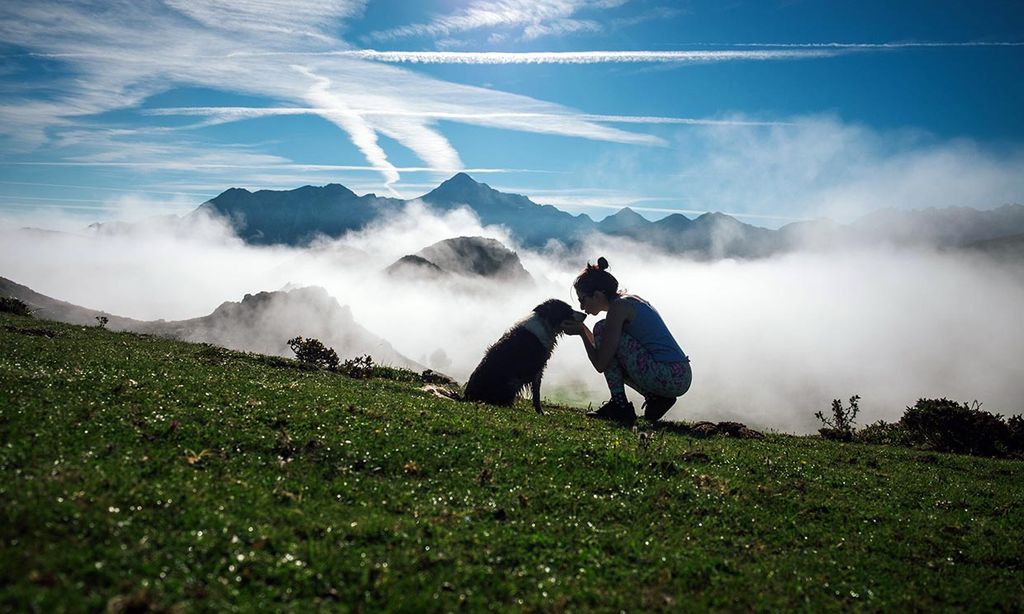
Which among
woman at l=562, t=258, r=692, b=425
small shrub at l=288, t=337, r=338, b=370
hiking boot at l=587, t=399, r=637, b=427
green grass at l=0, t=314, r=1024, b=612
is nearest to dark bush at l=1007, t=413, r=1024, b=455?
green grass at l=0, t=314, r=1024, b=612

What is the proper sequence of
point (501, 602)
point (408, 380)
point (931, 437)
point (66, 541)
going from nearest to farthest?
point (66, 541)
point (501, 602)
point (931, 437)
point (408, 380)

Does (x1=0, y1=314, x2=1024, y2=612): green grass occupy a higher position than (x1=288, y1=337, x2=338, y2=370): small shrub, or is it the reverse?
(x1=288, y1=337, x2=338, y2=370): small shrub

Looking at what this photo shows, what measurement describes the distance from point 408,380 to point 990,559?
53.7ft

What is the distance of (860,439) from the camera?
18516 millimetres

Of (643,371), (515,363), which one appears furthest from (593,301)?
(515,363)

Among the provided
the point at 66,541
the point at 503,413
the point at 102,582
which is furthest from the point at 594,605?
the point at 503,413

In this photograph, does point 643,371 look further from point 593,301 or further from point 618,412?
point 593,301

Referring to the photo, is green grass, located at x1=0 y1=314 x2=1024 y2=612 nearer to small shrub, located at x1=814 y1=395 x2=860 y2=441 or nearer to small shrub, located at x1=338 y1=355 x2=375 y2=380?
small shrub, located at x1=814 y1=395 x2=860 y2=441

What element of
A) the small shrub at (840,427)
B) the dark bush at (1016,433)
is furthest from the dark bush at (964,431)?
the small shrub at (840,427)

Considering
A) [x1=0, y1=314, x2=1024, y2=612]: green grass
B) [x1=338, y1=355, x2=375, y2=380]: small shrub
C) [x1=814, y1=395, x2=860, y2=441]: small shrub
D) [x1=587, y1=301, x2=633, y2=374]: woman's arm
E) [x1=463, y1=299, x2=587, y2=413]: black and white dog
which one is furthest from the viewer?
[x1=338, y1=355, x2=375, y2=380]: small shrub

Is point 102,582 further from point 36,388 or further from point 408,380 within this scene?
point 408,380

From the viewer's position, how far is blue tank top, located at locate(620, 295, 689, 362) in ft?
45.8

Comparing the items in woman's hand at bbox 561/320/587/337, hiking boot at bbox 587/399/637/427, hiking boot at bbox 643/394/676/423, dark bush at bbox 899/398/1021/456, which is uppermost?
woman's hand at bbox 561/320/587/337

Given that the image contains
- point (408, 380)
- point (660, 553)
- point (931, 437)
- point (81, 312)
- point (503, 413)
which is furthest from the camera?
point (81, 312)
